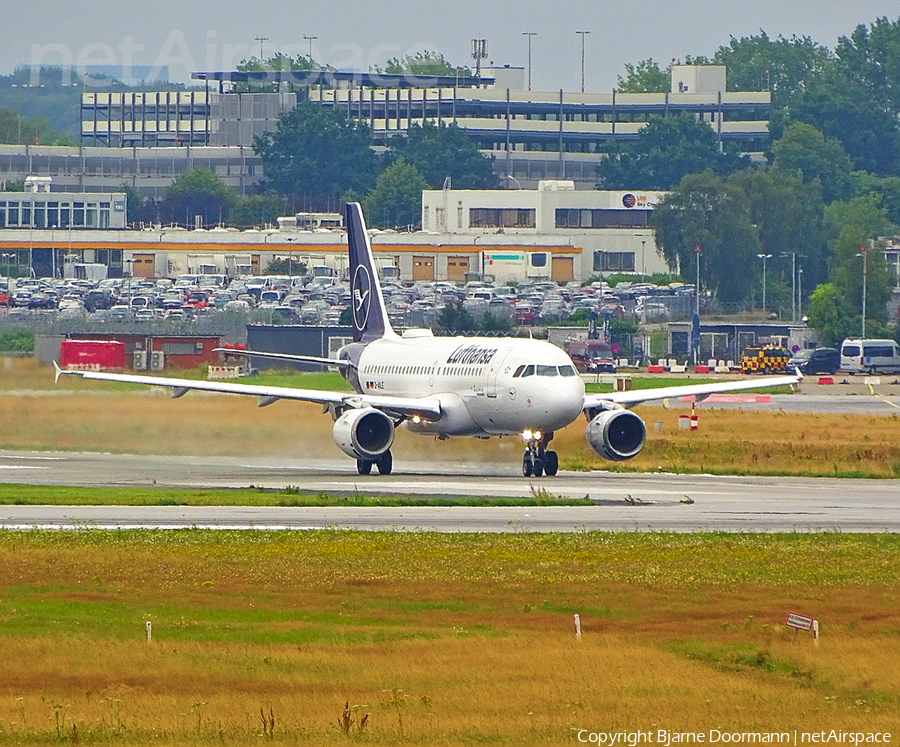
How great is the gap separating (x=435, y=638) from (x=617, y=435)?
3106 centimetres

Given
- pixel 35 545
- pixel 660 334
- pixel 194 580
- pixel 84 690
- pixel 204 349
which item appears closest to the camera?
pixel 84 690

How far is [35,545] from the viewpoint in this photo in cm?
3638

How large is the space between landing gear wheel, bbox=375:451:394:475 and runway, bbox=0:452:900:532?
0.44 meters

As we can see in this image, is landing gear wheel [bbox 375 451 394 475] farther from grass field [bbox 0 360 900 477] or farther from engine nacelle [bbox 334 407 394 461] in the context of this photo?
grass field [bbox 0 360 900 477]

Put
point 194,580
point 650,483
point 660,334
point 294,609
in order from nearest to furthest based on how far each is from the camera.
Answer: point 294,609, point 194,580, point 650,483, point 660,334

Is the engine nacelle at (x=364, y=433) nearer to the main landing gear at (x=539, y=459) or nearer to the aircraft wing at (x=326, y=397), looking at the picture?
the aircraft wing at (x=326, y=397)

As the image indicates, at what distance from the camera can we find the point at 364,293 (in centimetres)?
6831

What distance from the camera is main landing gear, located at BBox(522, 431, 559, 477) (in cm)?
5688

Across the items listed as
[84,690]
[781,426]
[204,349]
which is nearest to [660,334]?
[204,349]

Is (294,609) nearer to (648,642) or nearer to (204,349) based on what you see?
(648,642)

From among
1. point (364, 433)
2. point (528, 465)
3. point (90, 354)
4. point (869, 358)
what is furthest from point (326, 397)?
point (869, 358)

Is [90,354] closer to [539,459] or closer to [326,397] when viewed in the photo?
[326,397]

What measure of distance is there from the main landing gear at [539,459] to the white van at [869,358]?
279 ft

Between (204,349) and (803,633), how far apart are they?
304 feet
